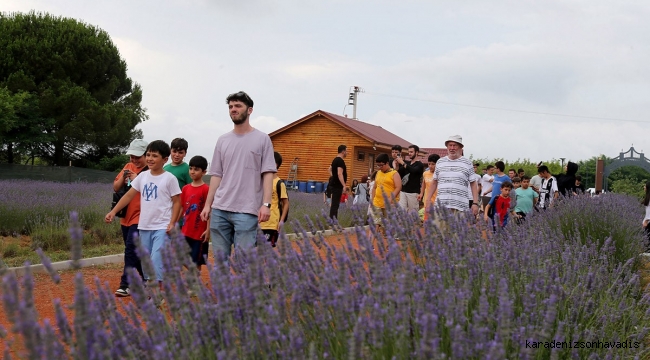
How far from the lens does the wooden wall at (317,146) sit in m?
39.4

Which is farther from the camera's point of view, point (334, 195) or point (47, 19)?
point (47, 19)

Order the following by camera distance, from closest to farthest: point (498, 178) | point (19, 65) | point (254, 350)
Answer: point (254, 350), point (498, 178), point (19, 65)

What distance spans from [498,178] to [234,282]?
32.5 feet

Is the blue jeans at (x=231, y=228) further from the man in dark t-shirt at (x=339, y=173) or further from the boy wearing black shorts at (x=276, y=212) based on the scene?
A: the man in dark t-shirt at (x=339, y=173)

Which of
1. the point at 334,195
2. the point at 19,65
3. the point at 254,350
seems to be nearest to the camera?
the point at 254,350

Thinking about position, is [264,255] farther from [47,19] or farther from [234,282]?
[47,19]

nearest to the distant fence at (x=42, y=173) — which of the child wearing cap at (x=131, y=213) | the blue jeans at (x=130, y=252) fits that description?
the child wearing cap at (x=131, y=213)

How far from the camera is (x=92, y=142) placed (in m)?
37.9

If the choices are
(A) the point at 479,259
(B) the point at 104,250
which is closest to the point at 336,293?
(A) the point at 479,259

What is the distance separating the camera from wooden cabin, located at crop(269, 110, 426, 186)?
39.3 meters

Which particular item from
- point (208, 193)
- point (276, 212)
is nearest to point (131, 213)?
point (208, 193)

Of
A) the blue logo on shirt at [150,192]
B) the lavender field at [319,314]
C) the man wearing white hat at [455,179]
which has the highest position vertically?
the man wearing white hat at [455,179]

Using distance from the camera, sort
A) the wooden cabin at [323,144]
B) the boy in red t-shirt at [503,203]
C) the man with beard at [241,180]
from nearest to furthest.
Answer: the man with beard at [241,180]
the boy in red t-shirt at [503,203]
the wooden cabin at [323,144]

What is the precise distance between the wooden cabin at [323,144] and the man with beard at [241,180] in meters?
33.0
